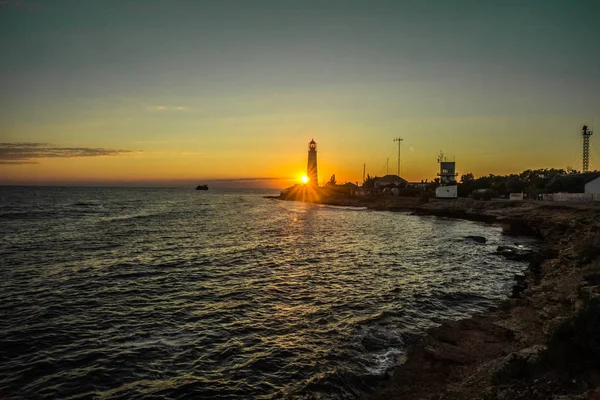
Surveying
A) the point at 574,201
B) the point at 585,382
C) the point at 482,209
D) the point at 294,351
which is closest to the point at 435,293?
the point at 294,351

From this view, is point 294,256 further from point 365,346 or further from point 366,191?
point 366,191

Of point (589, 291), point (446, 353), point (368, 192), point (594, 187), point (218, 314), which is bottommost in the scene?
point (218, 314)

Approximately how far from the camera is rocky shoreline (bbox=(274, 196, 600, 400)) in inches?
323

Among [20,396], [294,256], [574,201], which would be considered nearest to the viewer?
[20,396]

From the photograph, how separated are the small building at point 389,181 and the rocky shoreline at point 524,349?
5004 inches

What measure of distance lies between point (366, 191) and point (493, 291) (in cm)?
11682

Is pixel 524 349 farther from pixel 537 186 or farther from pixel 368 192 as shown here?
pixel 368 192

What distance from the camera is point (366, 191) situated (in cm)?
13612

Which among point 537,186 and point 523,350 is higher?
point 537,186

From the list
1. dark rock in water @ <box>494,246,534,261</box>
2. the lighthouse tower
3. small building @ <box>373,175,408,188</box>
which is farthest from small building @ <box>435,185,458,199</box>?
dark rock in water @ <box>494,246,534,261</box>

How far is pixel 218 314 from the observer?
53.5 feet

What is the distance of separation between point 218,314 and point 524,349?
39.7ft

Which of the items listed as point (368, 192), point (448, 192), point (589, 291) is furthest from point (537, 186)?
point (589, 291)

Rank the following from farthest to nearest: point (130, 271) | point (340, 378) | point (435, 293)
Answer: point (130, 271) < point (435, 293) < point (340, 378)
